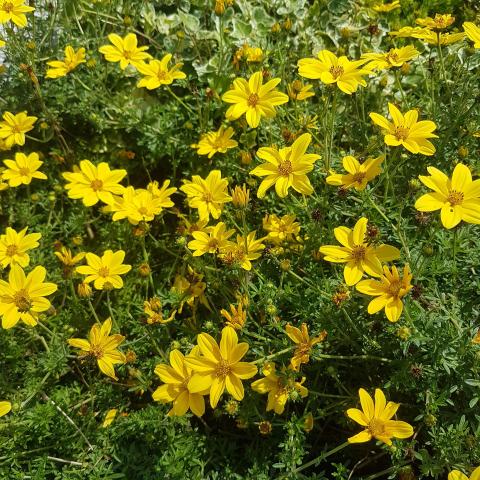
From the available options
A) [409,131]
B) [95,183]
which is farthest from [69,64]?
[409,131]

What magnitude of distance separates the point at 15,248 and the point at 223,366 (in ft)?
3.99

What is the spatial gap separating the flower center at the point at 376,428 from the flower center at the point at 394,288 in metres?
0.41

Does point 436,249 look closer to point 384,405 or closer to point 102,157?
point 384,405

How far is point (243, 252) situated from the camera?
6.88ft

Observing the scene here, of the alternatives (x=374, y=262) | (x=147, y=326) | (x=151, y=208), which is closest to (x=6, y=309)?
(x=147, y=326)

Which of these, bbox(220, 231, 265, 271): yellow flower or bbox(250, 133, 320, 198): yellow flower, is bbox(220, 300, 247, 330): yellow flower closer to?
bbox(220, 231, 265, 271): yellow flower

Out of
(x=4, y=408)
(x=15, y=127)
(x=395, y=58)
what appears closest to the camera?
(x=4, y=408)

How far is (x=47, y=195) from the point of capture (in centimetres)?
321

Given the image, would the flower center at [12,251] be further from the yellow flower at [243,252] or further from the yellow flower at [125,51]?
the yellow flower at [125,51]

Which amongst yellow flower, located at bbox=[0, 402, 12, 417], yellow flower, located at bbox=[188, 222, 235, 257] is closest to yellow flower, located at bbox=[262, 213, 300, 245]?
yellow flower, located at bbox=[188, 222, 235, 257]

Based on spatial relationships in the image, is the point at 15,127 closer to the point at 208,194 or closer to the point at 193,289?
the point at 208,194

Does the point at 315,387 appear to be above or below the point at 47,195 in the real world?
below

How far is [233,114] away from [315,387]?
120 cm

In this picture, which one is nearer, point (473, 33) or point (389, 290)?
point (389, 290)
